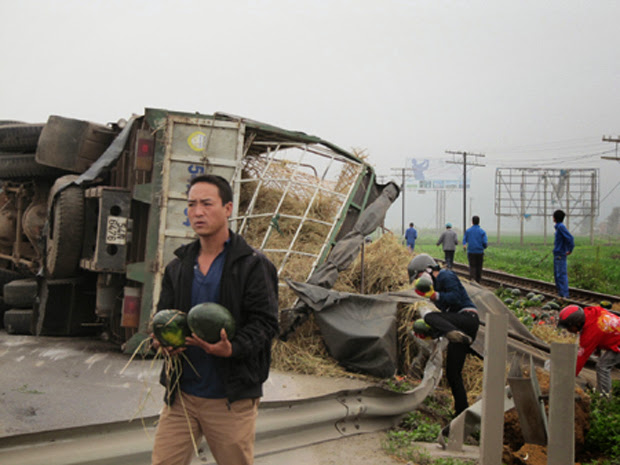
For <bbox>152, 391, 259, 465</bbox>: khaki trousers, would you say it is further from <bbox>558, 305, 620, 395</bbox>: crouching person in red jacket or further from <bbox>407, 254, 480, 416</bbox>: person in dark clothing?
<bbox>558, 305, 620, 395</bbox>: crouching person in red jacket

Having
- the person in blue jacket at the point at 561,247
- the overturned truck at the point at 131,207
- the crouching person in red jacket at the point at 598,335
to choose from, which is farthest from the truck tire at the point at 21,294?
the person in blue jacket at the point at 561,247

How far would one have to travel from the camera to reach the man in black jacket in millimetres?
2842

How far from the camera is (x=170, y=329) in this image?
9.17 feet

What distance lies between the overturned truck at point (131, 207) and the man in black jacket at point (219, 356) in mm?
4374

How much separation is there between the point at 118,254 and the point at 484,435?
5071mm

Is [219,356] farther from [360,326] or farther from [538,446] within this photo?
[360,326]

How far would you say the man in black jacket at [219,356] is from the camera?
2842mm

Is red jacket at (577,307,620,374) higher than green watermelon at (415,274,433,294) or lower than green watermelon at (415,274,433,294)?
lower

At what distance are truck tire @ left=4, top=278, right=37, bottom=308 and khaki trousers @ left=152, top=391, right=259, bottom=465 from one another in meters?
6.92

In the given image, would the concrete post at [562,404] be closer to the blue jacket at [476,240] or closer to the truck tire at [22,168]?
the truck tire at [22,168]

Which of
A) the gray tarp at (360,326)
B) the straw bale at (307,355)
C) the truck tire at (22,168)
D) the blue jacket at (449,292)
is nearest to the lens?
the blue jacket at (449,292)

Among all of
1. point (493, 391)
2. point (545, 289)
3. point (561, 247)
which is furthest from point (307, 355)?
point (545, 289)

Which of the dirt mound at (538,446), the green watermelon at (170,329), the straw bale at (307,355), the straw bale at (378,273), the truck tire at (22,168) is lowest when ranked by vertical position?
the dirt mound at (538,446)

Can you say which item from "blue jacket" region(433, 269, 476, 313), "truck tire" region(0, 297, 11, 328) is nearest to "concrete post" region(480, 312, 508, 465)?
"blue jacket" region(433, 269, 476, 313)
